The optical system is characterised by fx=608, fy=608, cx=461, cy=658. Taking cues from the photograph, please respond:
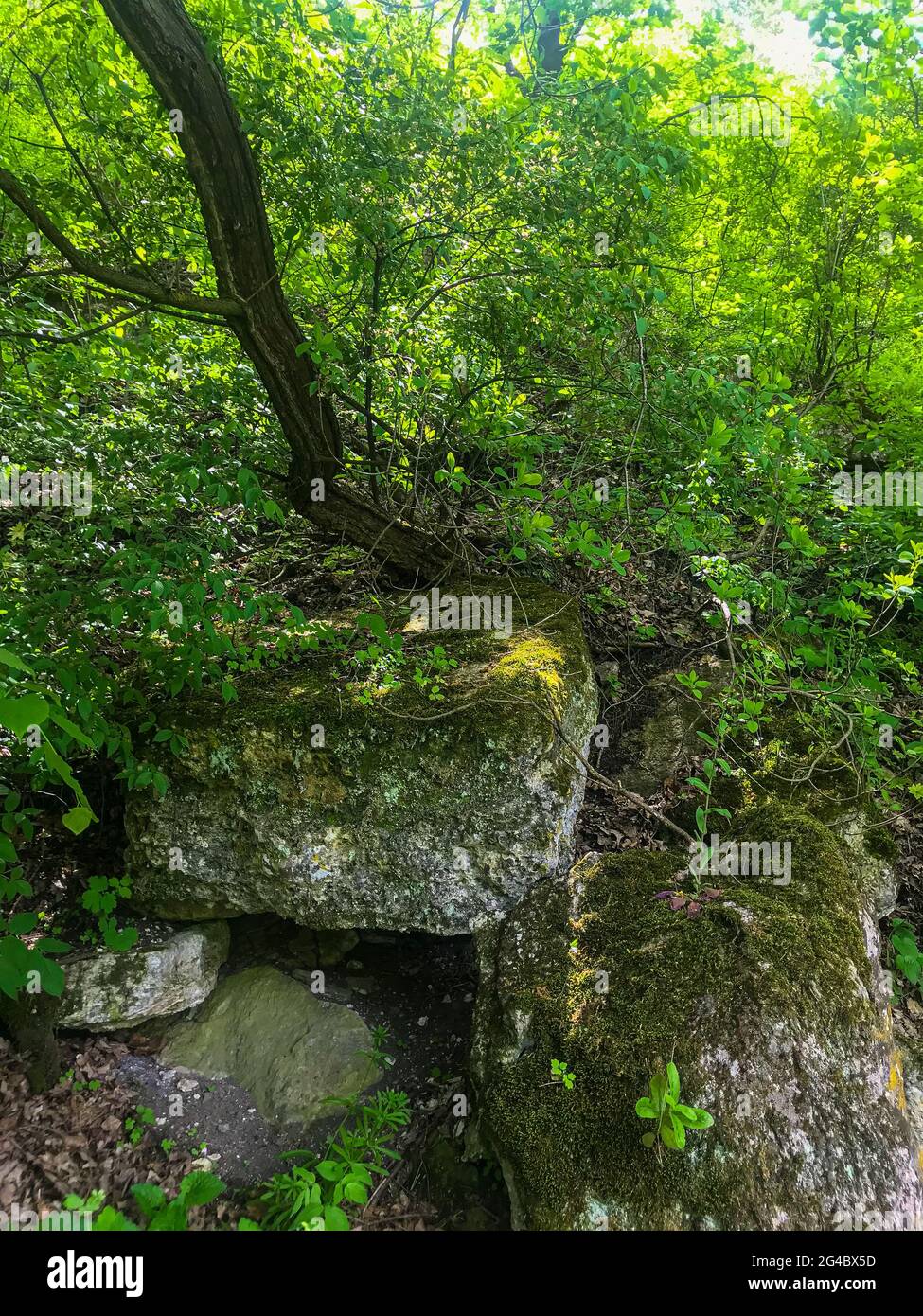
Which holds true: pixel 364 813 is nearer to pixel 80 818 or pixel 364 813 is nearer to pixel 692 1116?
pixel 80 818

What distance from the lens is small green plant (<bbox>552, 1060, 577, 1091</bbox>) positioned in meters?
2.74

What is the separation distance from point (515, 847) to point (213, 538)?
2.50 m

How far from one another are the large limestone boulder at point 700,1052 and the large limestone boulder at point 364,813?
0.37 metres

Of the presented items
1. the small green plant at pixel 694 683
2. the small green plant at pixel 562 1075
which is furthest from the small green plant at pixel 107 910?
the small green plant at pixel 694 683

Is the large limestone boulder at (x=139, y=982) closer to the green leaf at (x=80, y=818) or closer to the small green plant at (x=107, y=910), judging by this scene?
the small green plant at (x=107, y=910)

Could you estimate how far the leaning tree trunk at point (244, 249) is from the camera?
2748 millimetres

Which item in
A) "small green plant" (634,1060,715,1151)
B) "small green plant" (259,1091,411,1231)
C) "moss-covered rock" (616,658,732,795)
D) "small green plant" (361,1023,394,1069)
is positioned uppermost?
"moss-covered rock" (616,658,732,795)

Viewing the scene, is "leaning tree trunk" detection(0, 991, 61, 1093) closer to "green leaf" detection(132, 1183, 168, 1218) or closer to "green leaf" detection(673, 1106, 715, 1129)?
"green leaf" detection(132, 1183, 168, 1218)

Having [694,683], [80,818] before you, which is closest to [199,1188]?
[80,818]

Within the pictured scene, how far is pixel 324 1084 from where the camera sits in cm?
333

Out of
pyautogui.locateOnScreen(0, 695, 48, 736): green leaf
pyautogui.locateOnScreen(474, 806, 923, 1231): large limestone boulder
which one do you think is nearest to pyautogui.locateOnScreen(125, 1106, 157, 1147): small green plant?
pyautogui.locateOnScreen(474, 806, 923, 1231): large limestone boulder

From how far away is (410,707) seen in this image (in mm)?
3668

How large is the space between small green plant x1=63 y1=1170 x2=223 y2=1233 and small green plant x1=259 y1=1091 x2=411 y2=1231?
335 mm

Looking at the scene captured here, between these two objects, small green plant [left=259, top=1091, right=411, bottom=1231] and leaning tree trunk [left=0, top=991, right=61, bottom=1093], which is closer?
small green plant [left=259, top=1091, right=411, bottom=1231]
